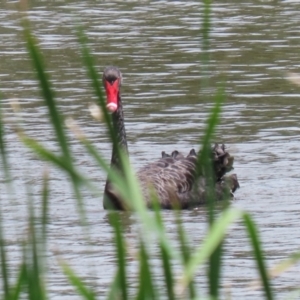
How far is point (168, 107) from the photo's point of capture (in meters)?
11.7

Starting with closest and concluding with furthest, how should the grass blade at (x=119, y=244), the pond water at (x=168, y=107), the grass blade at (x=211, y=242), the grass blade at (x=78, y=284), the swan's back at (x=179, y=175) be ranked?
A: 1. the grass blade at (x=211, y=242)
2. the grass blade at (x=119, y=244)
3. the grass blade at (x=78, y=284)
4. the pond water at (x=168, y=107)
5. the swan's back at (x=179, y=175)

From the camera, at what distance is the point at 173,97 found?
1219cm

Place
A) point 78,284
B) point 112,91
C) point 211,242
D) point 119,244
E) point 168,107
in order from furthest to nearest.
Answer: point 168,107 < point 112,91 < point 78,284 < point 119,244 < point 211,242

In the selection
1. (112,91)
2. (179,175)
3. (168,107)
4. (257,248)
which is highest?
(257,248)

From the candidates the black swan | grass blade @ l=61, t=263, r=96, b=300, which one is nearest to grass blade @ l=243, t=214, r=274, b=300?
grass blade @ l=61, t=263, r=96, b=300

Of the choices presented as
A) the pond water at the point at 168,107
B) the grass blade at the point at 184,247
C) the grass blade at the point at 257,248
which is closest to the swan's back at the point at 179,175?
the pond water at the point at 168,107

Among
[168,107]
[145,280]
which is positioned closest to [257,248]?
[145,280]

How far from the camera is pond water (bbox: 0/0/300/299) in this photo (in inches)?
286

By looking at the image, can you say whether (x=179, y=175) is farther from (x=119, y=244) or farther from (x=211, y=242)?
(x=211, y=242)

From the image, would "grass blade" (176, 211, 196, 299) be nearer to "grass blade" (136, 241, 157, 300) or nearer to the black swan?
"grass blade" (136, 241, 157, 300)

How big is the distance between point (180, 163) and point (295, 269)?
97.3 inches

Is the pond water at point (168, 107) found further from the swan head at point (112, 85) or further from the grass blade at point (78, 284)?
the swan head at point (112, 85)

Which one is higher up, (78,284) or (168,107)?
(78,284)

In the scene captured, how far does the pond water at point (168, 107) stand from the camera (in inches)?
286
